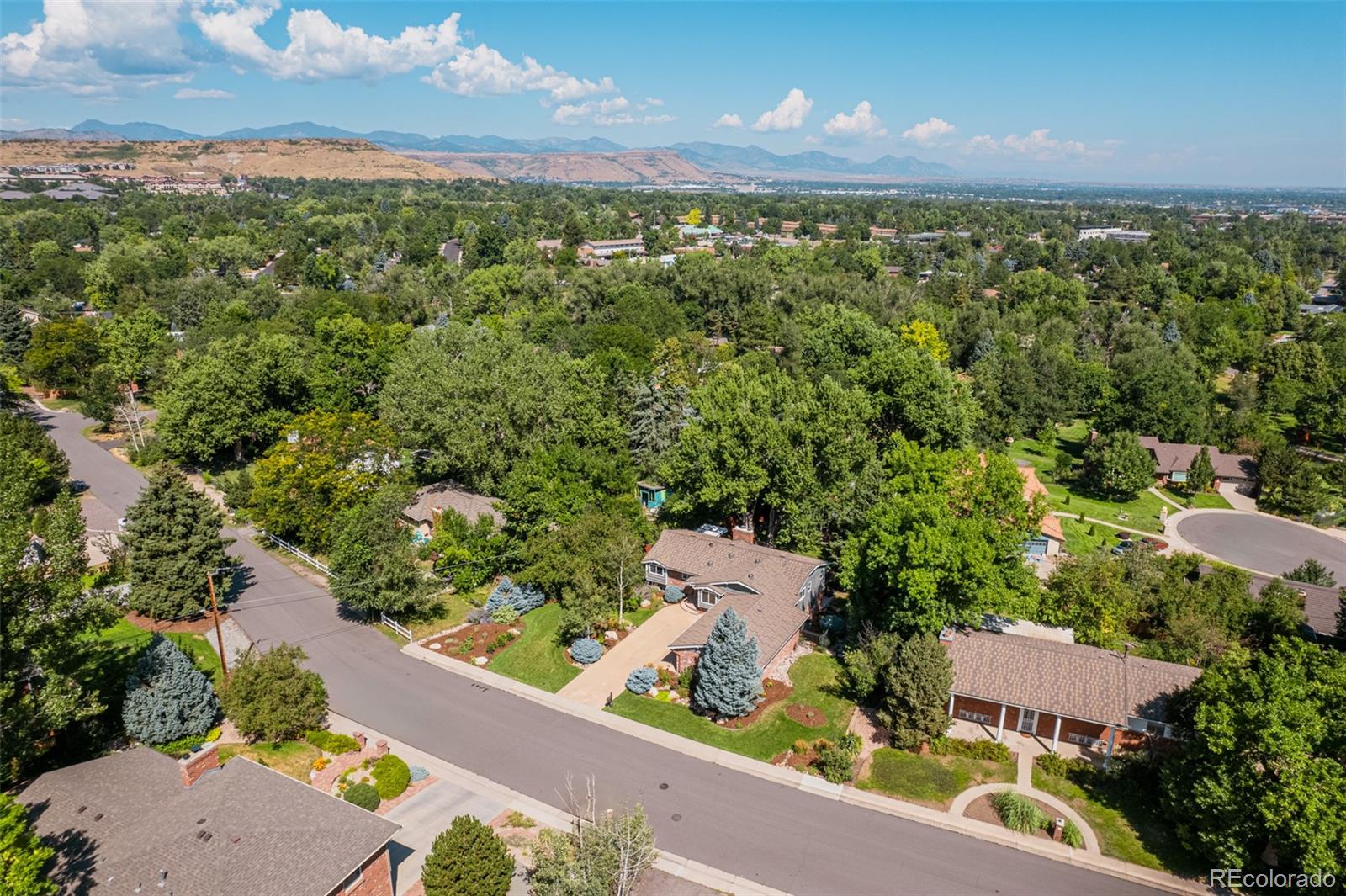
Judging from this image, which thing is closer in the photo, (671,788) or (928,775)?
(671,788)

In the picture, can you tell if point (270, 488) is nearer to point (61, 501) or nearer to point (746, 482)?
point (61, 501)

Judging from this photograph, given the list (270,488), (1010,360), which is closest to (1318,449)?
(1010,360)

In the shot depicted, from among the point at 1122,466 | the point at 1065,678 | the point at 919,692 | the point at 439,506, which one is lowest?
the point at 439,506

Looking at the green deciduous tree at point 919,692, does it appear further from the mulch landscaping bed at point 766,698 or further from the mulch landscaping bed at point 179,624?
the mulch landscaping bed at point 179,624

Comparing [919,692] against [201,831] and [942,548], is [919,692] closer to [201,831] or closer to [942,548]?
[942,548]

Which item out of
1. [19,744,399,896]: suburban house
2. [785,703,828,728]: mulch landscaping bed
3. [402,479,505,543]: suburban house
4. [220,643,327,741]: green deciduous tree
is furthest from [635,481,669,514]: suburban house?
[19,744,399,896]: suburban house

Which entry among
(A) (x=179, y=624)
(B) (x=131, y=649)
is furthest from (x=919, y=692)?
(A) (x=179, y=624)
